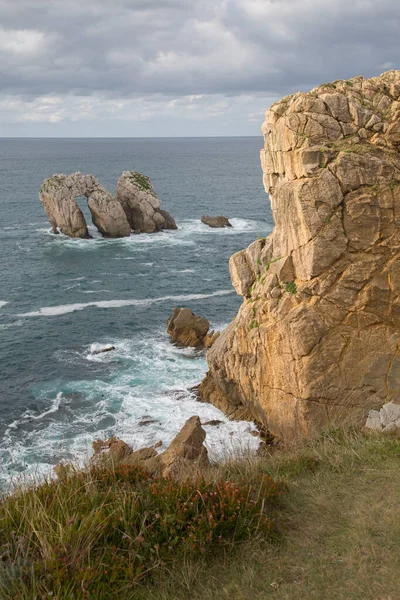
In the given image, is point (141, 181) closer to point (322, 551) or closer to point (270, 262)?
point (270, 262)

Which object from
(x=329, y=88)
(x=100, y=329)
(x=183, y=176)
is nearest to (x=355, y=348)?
(x=329, y=88)

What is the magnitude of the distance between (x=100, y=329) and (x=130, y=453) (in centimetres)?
2148


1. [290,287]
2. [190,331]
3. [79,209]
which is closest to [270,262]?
[290,287]

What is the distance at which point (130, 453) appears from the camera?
21.0 metres

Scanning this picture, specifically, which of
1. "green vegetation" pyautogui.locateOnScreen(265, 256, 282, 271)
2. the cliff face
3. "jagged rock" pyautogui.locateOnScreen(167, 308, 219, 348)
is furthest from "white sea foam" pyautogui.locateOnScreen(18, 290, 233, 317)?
the cliff face

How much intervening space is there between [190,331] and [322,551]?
3041 centimetres

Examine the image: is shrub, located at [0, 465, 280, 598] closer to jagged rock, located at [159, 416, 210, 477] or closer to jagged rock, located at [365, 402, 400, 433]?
jagged rock, located at [365, 402, 400, 433]

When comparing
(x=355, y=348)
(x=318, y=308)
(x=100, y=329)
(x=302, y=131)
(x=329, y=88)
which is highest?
(x=329, y=88)

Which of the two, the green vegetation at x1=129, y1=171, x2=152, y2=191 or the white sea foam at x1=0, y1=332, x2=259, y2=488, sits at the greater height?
→ the green vegetation at x1=129, y1=171, x2=152, y2=191

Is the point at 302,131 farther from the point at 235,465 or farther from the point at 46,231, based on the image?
the point at 46,231

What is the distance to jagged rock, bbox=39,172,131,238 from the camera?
71.8 metres

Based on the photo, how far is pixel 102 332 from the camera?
41125 millimetres

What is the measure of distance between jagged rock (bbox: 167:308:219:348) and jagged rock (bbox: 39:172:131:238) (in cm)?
3586

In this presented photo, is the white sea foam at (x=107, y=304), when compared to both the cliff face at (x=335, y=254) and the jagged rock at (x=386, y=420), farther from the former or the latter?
the jagged rock at (x=386, y=420)
